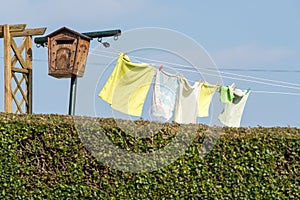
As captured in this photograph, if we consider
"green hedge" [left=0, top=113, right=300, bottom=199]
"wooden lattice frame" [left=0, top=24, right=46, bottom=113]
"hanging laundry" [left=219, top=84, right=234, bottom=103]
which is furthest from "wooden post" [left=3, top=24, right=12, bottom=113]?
"hanging laundry" [left=219, top=84, right=234, bottom=103]

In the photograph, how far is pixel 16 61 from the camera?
21.8 feet

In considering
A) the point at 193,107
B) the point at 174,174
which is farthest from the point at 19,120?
the point at 193,107

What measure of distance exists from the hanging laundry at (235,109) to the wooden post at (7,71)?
2.93m

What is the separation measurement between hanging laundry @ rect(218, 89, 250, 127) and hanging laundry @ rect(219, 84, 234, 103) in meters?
0.12

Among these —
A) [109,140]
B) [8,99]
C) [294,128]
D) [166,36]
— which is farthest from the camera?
[8,99]

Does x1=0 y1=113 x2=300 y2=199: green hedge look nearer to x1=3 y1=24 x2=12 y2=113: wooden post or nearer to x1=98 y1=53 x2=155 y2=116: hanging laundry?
x1=98 y1=53 x2=155 y2=116: hanging laundry

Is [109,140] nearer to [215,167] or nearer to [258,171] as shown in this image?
[215,167]

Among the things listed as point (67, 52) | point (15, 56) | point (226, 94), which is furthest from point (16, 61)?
point (226, 94)

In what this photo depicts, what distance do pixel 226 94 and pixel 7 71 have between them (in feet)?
9.83

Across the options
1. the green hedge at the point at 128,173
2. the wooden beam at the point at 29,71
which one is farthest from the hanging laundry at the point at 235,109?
the green hedge at the point at 128,173

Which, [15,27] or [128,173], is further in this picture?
[15,27]

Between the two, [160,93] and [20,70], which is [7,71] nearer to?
[20,70]

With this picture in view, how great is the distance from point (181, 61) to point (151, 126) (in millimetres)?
1050

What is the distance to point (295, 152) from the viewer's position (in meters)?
4.24
